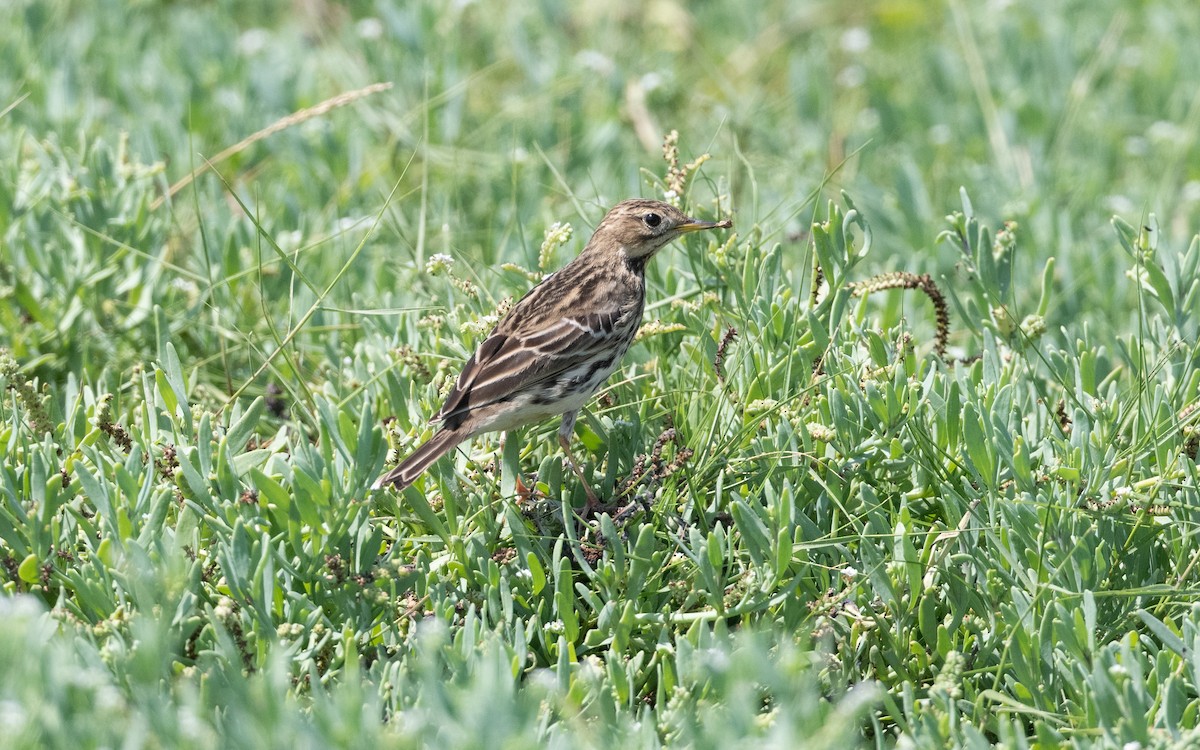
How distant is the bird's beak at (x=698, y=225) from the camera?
4.71 m

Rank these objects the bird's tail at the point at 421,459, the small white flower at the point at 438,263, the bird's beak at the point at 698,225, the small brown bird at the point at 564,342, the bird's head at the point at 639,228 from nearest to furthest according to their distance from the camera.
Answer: the bird's tail at the point at 421,459 < the small brown bird at the point at 564,342 < the small white flower at the point at 438,263 < the bird's beak at the point at 698,225 < the bird's head at the point at 639,228

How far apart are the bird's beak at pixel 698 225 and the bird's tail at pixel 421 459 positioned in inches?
49.5

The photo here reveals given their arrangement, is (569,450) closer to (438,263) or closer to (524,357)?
→ (524,357)

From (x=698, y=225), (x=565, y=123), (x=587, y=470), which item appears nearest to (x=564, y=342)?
(x=587, y=470)

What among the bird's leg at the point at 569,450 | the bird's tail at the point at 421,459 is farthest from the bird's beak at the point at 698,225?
the bird's tail at the point at 421,459

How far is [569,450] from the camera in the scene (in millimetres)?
4277

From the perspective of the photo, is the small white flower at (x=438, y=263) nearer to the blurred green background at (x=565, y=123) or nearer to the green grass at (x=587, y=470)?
the green grass at (x=587, y=470)

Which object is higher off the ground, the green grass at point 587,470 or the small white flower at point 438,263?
the small white flower at point 438,263

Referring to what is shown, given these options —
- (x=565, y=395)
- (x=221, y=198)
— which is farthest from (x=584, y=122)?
(x=565, y=395)

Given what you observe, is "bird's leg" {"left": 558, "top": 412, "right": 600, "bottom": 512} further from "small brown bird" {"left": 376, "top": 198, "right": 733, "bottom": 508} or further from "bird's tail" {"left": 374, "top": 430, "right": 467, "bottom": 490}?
"bird's tail" {"left": 374, "top": 430, "right": 467, "bottom": 490}

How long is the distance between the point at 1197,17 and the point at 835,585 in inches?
269

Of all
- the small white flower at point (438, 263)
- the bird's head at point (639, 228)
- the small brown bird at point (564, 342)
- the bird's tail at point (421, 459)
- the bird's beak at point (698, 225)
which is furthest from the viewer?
the bird's head at point (639, 228)

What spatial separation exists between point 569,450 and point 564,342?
17.6 inches

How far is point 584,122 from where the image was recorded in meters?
7.64
